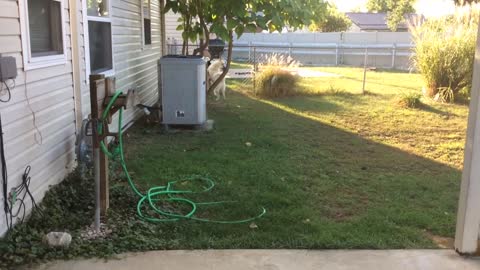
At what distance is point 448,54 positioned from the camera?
11.2 meters

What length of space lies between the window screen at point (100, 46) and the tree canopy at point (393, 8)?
2856 centimetres

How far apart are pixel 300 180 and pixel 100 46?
3145 mm

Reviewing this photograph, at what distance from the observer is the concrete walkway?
327 cm

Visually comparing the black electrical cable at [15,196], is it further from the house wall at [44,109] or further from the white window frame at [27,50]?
the white window frame at [27,50]

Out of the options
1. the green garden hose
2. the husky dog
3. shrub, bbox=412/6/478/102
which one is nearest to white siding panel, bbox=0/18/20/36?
the green garden hose

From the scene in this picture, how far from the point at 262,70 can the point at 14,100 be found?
29.6 feet

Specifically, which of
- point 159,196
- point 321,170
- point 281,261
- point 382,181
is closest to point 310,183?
point 321,170

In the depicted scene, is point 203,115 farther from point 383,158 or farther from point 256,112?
point 383,158

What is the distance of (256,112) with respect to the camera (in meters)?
9.95

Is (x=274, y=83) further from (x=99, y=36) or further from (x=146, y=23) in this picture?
(x=99, y=36)

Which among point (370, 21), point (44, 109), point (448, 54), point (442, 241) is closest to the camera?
point (442, 241)

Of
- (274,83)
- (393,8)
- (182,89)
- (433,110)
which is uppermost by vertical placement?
(393,8)

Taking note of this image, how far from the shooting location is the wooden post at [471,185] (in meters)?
3.26

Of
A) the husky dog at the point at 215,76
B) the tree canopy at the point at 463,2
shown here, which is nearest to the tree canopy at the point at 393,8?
the tree canopy at the point at 463,2
